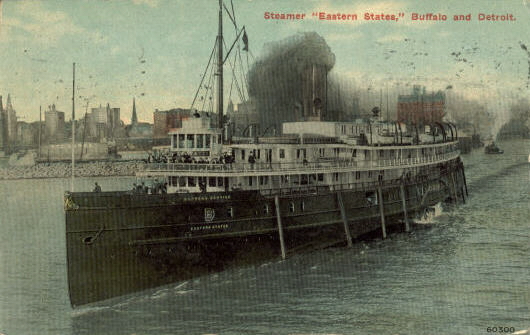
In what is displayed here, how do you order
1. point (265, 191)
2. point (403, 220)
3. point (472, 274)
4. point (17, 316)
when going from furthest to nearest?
point (403, 220), point (265, 191), point (472, 274), point (17, 316)

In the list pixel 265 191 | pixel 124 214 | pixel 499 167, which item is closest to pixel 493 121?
pixel 499 167

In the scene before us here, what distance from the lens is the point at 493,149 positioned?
22562 mm

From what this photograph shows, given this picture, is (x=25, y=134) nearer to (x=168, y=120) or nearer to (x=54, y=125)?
(x=54, y=125)

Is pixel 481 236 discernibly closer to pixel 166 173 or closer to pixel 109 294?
pixel 166 173

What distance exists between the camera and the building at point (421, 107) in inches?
838

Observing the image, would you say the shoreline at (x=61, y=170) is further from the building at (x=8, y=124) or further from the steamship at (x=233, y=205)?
the steamship at (x=233, y=205)

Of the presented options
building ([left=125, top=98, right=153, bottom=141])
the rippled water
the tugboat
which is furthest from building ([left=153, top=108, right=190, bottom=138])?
the tugboat

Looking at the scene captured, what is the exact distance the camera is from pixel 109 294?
17000 millimetres

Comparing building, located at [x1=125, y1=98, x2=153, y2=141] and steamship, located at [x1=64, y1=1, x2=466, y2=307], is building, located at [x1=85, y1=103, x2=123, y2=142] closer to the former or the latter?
building, located at [x1=125, y1=98, x2=153, y2=141]

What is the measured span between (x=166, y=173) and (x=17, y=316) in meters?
6.22

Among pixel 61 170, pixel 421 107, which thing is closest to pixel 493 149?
pixel 421 107

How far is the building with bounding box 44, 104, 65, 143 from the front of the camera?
20.7 meters

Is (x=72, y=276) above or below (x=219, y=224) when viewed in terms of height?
below

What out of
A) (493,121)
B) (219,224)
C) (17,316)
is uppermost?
Answer: (493,121)
